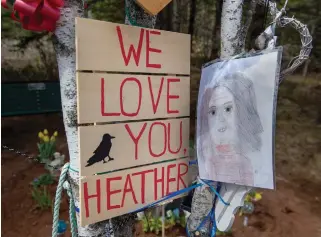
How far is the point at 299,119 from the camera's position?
189 inches

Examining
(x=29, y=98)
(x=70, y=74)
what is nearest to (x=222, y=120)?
(x=70, y=74)

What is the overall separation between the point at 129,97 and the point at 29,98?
178 inches

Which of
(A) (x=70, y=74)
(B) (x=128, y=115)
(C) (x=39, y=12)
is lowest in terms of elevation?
(B) (x=128, y=115)

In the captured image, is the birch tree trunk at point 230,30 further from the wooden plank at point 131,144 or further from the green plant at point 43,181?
the green plant at point 43,181

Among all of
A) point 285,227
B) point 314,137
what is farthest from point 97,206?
point 314,137

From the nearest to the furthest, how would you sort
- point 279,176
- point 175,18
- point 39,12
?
point 39,12 < point 175,18 < point 279,176

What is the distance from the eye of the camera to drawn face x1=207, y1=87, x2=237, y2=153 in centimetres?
102

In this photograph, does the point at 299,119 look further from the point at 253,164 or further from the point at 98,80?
the point at 98,80

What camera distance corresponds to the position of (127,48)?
981 millimetres

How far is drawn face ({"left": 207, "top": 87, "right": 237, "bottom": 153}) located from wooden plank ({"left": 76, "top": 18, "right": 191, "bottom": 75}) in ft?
0.65

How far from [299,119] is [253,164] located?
4.34 meters

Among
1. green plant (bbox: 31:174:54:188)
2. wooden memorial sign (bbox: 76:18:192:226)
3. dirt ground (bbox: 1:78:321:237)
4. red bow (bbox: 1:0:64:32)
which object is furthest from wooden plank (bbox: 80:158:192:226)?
green plant (bbox: 31:174:54:188)

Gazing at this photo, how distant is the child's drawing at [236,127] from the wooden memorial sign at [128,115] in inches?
4.6

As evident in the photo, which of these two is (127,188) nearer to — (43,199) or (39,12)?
(39,12)
